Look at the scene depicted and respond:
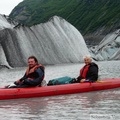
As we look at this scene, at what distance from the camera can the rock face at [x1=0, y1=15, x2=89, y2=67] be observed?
144 ft

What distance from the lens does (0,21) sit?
166ft

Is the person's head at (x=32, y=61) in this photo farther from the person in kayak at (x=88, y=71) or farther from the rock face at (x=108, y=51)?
the rock face at (x=108, y=51)

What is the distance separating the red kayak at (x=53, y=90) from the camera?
1245 cm

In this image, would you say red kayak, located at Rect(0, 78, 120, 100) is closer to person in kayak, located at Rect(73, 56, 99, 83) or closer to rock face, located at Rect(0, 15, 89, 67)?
person in kayak, located at Rect(73, 56, 99, 83)

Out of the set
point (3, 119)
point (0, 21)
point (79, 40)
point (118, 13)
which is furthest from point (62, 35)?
point (118, 13)

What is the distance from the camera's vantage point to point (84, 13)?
144125 millimetres

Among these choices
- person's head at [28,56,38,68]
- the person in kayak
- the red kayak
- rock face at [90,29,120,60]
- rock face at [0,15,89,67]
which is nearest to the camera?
the red kayak

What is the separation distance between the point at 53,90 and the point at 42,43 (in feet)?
117

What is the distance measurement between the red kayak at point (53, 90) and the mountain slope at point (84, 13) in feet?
293

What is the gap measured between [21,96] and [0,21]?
3901 cm

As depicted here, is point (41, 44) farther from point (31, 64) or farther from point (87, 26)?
point (87, 26)

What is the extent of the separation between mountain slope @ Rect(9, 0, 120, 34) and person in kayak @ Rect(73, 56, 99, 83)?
89.3 metres

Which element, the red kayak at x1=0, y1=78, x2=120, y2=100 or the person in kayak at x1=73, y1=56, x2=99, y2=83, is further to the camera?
the person in kayak at x1=73, y1=56, x2=99, y2=83

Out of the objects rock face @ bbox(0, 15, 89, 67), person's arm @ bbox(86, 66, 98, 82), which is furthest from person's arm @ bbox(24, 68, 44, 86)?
rock face @ bbox(0, 15, 89, 67)
